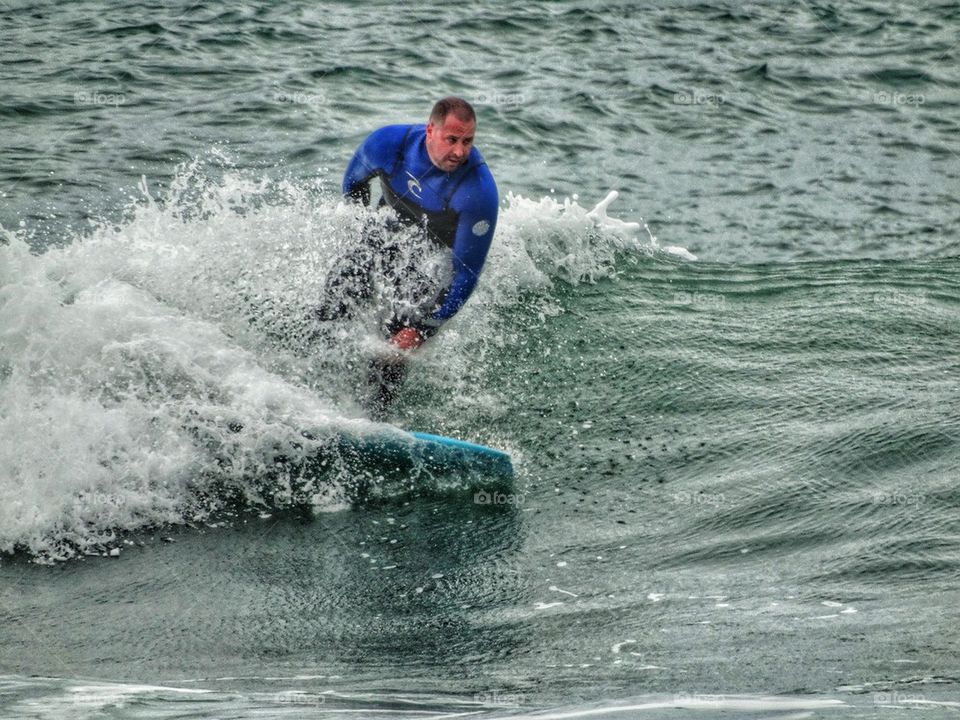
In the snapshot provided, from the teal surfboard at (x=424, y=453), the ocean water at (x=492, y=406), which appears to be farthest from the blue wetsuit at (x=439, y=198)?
the teal surfboard at (x=424, y=453)

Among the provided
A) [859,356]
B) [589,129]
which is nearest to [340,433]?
[859,356]

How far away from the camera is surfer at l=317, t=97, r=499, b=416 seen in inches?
264

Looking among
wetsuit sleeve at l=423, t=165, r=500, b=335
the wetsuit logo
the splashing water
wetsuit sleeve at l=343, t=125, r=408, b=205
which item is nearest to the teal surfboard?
the splashing water

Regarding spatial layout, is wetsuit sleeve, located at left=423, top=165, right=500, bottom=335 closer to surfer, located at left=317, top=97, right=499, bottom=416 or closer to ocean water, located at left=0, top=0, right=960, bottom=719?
surfer, located at left=317, top=97, right=499, bottom=416

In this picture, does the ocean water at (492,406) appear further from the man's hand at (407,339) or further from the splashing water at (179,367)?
the man's hand at (407,339)

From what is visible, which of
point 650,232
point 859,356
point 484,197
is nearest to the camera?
point 484,197

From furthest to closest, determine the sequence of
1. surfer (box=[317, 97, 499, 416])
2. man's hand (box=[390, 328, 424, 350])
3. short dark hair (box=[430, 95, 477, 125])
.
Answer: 1. man's hand (box=[390, 328, 424, 350])
2. surfer (box=[317, 97, 499, 416])
3. short dark hair (box=[430, 95, 477, 125])

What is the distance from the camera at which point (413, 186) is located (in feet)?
22.5

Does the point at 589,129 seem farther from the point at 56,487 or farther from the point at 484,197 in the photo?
the point at 56,487

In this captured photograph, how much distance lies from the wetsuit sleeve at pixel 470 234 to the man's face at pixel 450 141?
150 mm

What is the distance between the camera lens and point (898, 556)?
483 cm

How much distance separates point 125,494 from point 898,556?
11.0ft

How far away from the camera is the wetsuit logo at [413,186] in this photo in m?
6.85

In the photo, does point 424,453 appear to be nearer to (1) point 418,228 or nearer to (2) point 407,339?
(2) point 407,339
